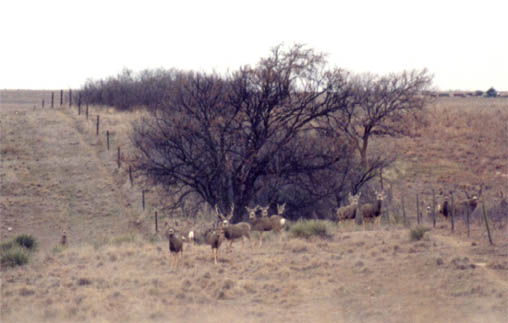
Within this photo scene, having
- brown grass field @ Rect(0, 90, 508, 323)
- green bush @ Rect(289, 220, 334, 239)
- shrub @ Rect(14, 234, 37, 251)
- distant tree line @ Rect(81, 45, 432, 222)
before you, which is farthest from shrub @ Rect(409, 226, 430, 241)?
shrub @ Rect(14, 234, 37, 251)

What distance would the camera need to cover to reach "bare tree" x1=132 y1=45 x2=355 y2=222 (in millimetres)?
25594

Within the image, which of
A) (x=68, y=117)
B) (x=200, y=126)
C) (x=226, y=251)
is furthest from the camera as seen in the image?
(x=68, y=117)

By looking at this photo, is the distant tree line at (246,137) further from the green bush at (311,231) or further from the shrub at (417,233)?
the shrub at (417,233)

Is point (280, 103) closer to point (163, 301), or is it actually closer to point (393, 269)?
point (393, 269)

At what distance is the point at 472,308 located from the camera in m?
10.7

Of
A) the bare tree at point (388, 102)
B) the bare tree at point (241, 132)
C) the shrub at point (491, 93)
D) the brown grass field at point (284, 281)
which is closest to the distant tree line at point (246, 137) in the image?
the bare tree at point (241, 132)

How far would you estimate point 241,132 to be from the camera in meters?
26.4

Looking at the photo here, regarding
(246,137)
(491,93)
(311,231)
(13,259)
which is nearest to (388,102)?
(246,137)

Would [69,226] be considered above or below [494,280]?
below

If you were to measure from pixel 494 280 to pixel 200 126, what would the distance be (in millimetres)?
15855

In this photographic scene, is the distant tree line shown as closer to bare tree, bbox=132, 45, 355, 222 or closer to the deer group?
bare tree, bbox=132, 45, 355, 222

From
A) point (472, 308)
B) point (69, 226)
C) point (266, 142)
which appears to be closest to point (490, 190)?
point (266, 142)

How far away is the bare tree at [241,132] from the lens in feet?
84.0

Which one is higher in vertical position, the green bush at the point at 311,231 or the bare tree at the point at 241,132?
the bare tree at the point at 241,132
